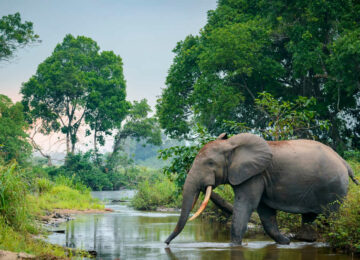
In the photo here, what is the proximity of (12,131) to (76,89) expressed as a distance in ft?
40.3

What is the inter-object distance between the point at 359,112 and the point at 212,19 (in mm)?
9697

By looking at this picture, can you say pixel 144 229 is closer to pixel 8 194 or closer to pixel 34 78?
pixel 8 194

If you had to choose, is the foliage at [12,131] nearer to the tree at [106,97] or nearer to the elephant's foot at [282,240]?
the tree at [106,97]

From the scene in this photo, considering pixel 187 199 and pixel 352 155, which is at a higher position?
pixel 352 155

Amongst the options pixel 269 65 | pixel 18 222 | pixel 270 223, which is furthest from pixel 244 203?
pixel 269 65

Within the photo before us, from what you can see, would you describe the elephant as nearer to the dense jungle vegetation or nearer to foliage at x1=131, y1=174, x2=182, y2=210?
the dense jungle vegetation

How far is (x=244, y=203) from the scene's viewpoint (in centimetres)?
938

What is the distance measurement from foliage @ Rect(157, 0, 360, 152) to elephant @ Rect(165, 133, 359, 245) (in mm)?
10267

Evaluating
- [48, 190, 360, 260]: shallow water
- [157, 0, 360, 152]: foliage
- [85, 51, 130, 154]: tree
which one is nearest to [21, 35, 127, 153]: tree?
[85, 51, 130, 154]: tree

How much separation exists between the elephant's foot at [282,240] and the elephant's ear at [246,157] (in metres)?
1.47

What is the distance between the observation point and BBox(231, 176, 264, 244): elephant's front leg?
923 centimetres

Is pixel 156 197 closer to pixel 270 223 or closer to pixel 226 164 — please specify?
pixel 270 223

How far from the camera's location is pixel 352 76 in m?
19.9

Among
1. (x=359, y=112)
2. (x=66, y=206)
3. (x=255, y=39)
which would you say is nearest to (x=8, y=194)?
(x=66, y=206)
